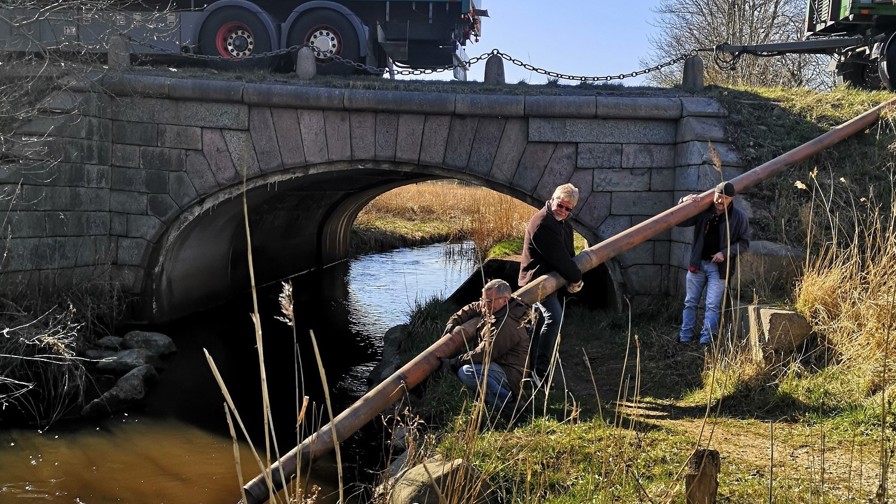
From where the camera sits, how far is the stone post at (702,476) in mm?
2355

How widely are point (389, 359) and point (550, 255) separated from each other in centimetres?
295

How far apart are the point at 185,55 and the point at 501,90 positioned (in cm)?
409

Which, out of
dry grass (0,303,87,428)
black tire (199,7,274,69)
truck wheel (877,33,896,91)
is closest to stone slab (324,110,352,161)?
black tire (199,7,274,69)

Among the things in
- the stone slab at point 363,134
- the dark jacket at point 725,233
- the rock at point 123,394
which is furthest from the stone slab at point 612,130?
the rock at point 123,394

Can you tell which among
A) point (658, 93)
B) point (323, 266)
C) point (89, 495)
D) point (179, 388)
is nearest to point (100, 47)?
point (179, 388)

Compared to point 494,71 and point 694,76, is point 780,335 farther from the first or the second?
point 494,71

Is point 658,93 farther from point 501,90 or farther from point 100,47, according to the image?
point 100,47

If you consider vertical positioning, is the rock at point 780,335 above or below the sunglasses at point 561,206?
below

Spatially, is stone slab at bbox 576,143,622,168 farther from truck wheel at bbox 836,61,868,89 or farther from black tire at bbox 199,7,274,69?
black tire at bbox 199,7,274,69

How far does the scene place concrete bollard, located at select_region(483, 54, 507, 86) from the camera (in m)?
9.31

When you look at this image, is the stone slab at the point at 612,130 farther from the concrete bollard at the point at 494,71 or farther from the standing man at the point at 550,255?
the standing man at the point at 550,255

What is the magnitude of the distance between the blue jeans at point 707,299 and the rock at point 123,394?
16.1 feet

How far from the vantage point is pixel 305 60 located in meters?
9.20

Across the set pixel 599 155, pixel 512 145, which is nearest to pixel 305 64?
pixel 512 145
